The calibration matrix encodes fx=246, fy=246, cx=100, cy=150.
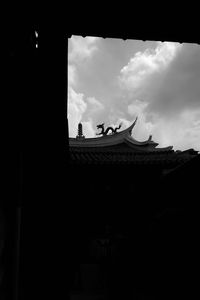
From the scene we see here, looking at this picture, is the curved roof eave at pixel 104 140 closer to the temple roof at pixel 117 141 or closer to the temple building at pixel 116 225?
the temple roof at pixel 117 141

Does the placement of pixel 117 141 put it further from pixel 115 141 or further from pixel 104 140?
pixel 104 140

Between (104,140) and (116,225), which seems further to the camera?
(104,140)

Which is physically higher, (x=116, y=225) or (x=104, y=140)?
(x=104, y=140)

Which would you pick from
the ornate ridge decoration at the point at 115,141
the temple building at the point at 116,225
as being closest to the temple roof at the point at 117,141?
the ornate ridge decoration at the point at 115,141

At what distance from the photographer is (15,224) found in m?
2.21

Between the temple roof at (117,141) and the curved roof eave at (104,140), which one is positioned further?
the temple roof at (117,141)

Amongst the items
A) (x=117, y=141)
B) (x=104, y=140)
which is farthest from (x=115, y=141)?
(x=104, y=140)

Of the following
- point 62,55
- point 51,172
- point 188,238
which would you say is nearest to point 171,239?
Result: point 188,238

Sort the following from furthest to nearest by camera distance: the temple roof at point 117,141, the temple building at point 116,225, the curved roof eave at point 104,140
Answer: the temple roof at point 117,141
the curved roof eave at point 104,140
the temple building at point 116,225

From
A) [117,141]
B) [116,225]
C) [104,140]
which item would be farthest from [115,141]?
[116,225]

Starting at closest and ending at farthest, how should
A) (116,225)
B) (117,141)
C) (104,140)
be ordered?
(116,225) → (104,140) → (117,141)

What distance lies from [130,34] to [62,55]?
4.45 feet

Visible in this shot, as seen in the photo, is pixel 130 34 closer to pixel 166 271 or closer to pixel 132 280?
pixel 166 271

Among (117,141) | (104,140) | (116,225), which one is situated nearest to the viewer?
(116,225)
